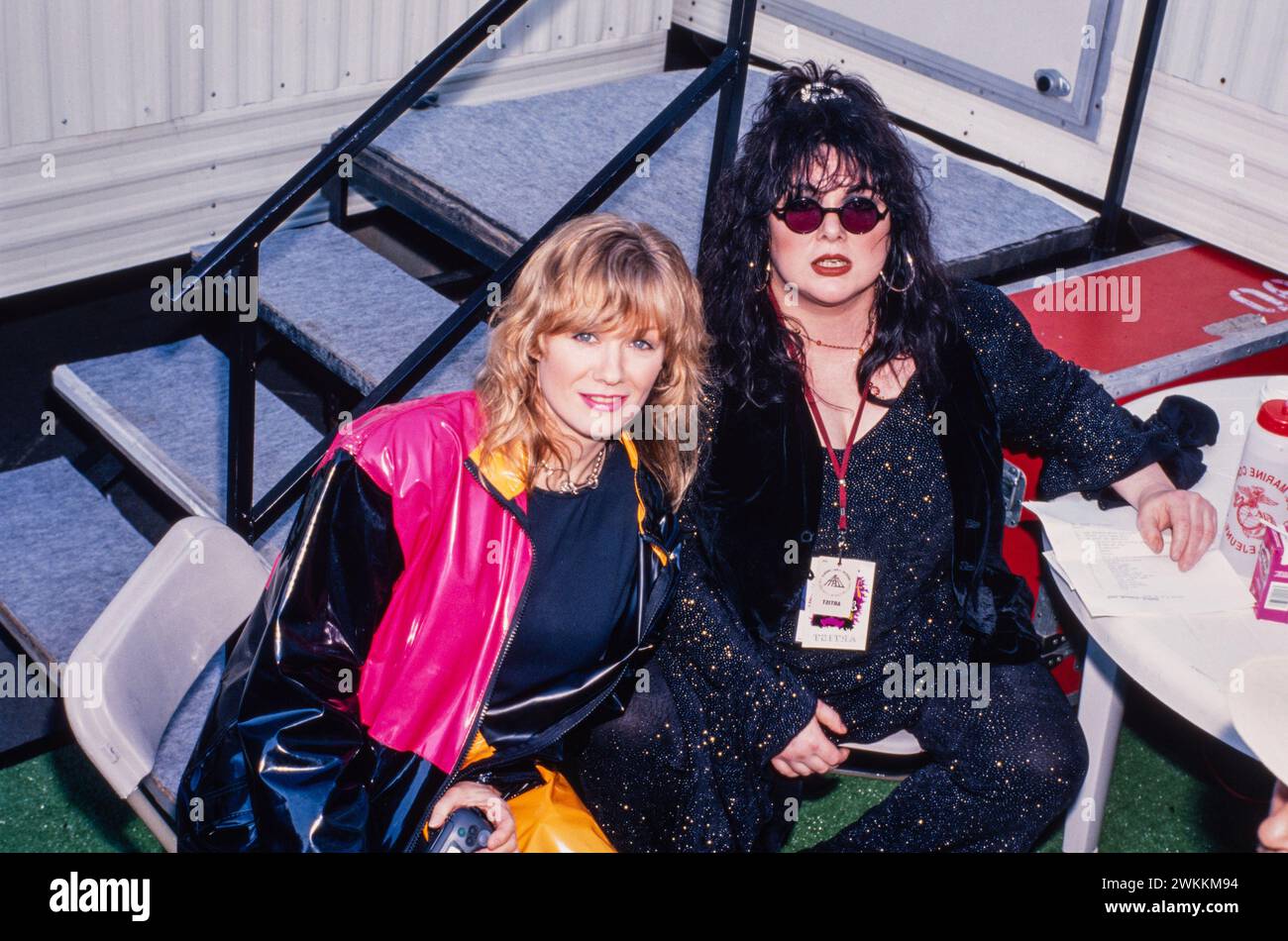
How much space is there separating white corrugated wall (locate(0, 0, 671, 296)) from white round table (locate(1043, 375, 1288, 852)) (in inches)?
117

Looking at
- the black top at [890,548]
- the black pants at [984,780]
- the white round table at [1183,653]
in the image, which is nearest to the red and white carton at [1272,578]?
the white round table at [1183,653]

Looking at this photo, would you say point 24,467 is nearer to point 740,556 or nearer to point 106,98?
point 106,98

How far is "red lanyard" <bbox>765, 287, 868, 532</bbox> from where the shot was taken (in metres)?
2.88

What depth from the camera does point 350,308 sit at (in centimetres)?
432

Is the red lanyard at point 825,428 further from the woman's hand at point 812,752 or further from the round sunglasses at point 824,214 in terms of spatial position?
the woman's hand at point 812,752

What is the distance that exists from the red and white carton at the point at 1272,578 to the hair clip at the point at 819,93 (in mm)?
1143

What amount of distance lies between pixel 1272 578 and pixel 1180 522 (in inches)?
9.4

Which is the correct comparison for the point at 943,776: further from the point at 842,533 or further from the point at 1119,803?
the point at 1119,803

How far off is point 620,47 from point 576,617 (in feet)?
12.0

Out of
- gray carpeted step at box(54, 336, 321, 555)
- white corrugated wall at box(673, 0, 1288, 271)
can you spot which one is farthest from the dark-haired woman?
white corrugated wall at box(673, 0, 1288, 271)

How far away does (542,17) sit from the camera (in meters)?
5.36

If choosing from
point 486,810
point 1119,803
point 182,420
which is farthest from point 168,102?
point 1119,803

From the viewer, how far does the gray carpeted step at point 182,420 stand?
3930 mm

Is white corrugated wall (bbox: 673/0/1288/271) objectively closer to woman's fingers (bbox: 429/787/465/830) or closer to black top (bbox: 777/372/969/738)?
black top (bbox: 777/372/969/738)
